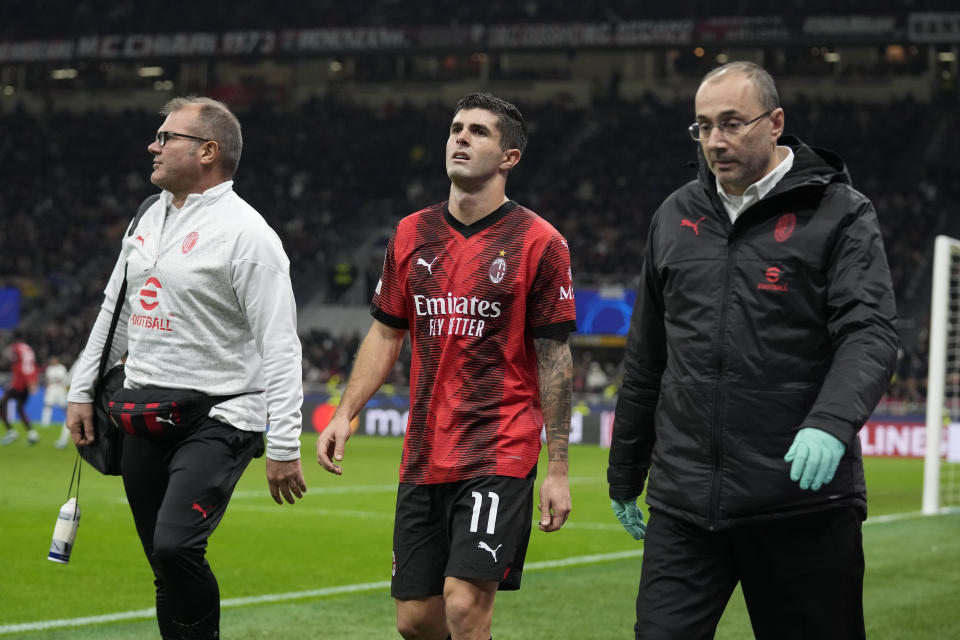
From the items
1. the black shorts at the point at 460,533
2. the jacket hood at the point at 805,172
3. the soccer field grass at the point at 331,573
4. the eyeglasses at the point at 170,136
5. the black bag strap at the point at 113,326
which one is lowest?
the soccer field grass at the point at 331,573

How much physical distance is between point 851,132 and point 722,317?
39328 millimetres

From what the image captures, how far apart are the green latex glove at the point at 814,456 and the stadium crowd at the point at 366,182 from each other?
A: 3044 cm

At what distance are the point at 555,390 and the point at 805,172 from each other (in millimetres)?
1383

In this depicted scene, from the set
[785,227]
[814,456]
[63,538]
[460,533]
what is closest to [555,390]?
[460,533]

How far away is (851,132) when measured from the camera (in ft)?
137

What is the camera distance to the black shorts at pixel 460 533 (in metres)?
4.86

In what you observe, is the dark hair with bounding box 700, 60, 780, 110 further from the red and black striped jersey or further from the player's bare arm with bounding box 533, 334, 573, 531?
the player's bare arm with bounding box 533, 334, 573, 531

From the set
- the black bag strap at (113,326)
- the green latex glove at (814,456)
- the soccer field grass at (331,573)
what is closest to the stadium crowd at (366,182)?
the soccer field grass at (331,573)

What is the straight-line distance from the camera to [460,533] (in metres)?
4.89

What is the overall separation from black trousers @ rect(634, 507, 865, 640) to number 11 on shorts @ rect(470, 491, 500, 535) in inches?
28.9

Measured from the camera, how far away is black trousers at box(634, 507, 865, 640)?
4.08 meters

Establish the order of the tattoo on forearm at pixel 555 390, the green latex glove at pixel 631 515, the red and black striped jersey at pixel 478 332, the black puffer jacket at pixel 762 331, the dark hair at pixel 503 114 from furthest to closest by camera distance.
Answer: the dark hair at pixel 503 114, the tattoo on forearm at pixel 555 390, the red and black striped jersey at pixel 478 332, the green latex glove at pixel 631 515, the black puffer jacket at pixel 762 331

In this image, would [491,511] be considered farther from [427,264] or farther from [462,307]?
[427,264]

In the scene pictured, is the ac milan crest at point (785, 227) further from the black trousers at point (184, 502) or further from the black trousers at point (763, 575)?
the black trousers at point (184, 502)
